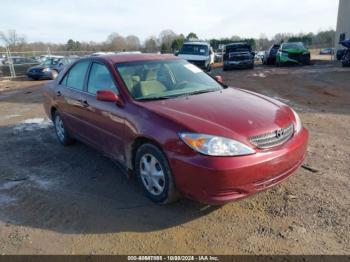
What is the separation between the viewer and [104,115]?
4305 mm

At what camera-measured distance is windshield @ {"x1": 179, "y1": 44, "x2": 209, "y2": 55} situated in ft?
64.2

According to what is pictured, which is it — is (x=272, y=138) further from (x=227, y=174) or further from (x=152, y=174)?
(x=152, y=174)

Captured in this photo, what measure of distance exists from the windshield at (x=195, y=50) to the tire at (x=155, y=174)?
16507 mm

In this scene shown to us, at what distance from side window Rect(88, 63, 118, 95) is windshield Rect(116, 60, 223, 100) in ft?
0.59

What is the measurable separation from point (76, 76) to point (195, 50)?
15.1 m

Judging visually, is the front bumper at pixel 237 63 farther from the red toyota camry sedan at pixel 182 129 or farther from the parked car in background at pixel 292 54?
the red toyota camry sedan at pixel 182 129

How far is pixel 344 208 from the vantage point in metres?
3.46

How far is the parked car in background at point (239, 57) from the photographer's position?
72.4 ft

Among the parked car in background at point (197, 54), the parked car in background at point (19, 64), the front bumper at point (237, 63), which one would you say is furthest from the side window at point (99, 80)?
the parked car in background at point (19, 64)

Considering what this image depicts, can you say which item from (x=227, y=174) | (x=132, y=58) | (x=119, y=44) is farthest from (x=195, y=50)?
(x=119, y=44)

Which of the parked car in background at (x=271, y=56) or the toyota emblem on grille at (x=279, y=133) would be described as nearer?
the toyota emblem on grille at (x=279, y=133)

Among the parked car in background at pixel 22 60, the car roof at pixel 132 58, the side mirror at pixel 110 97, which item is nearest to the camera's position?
the side mirror at pixel 110 97

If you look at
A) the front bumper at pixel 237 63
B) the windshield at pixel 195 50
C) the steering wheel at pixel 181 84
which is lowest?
the front bumper at pixel 237 63

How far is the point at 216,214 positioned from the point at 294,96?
312 inches
